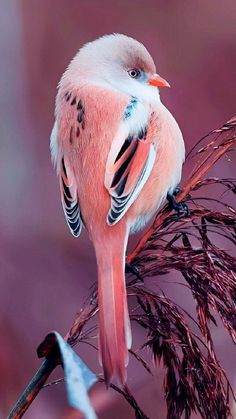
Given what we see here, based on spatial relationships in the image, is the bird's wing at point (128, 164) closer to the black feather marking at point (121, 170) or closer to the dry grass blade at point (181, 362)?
the black feather marking at point (121, 170)

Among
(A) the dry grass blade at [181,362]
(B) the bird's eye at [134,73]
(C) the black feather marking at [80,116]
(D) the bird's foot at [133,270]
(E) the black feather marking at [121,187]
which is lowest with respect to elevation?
(A) the dry grass blade at [181,362]

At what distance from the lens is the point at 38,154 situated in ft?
3.43

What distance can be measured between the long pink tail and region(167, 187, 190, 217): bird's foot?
0.09 metres

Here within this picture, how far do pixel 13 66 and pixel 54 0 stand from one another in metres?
0.12

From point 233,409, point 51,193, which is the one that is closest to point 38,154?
point 51,193

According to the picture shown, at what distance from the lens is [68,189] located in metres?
0.99

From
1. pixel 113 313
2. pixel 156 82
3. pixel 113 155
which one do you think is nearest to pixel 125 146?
pixel 113 155

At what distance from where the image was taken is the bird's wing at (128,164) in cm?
94

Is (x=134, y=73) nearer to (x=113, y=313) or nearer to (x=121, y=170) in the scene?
(x=121, y=170)

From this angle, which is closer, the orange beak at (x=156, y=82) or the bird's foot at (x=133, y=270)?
the bird's foot at (x=133, y=270)

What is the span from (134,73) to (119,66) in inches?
1.0

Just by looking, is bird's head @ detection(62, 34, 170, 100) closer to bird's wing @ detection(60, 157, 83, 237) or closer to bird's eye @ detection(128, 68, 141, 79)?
bird's eye @ detection(128, 68, 141, 79)

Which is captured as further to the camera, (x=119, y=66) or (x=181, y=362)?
(x=119, y=66)

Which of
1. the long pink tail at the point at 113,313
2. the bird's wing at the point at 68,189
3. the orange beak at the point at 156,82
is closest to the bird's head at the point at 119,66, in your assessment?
the orange beak at the point at 156,82
